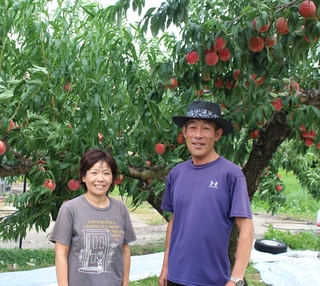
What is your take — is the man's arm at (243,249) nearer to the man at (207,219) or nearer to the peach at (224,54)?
the man at (207,219)

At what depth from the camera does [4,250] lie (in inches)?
247

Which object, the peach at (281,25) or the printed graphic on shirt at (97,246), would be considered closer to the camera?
the printed graphic on shirt at (97,246)

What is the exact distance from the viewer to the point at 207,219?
1.67 metres

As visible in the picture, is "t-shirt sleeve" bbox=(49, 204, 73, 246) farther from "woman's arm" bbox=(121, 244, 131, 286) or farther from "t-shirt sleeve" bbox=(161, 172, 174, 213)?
"t-shirt sleeve" bbox=(161, 172, 174, 213)

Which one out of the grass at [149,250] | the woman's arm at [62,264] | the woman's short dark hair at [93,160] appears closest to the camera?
the woman's arm at [62,264]

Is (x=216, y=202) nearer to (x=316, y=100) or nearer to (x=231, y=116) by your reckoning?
(x=231, y=116)

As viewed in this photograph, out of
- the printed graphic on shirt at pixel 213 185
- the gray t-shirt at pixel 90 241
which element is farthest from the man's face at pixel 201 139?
the gray t-shirt at pixel 90 241

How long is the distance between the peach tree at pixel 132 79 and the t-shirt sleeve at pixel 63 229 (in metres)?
0.47

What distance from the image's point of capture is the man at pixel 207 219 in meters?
1.64

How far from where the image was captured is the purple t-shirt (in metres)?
1.67

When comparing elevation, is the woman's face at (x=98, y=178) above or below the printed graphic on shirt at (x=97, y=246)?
above

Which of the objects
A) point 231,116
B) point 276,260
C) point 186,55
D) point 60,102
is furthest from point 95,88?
point 276,260

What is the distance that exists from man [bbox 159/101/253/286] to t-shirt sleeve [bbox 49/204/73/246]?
40cm

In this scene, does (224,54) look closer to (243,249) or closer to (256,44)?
(256,44)
